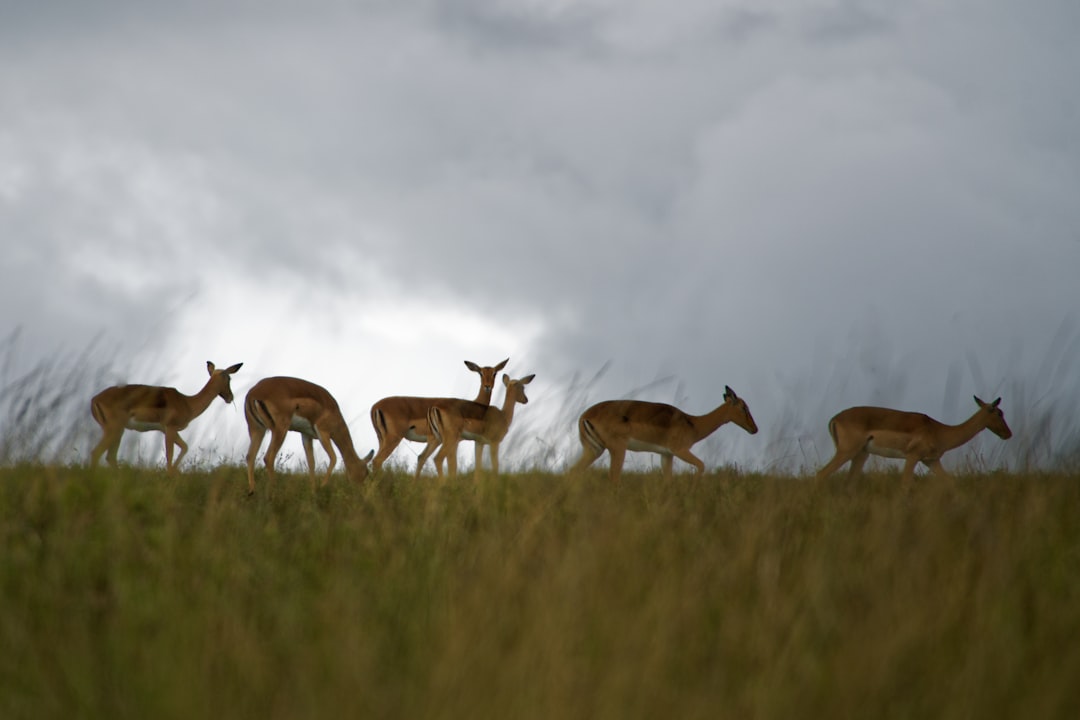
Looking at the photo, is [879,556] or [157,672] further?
[879,556]

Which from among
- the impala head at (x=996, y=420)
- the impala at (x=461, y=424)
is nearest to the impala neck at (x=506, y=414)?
the impala at (x=461, y=424)

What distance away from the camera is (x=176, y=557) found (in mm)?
5855

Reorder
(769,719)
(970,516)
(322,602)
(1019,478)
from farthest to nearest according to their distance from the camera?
(1019,478) → (970,516) → (322,602) → (769,719)

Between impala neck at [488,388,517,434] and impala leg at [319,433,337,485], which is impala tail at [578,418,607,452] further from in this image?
impala leg at [319,433,337,485]

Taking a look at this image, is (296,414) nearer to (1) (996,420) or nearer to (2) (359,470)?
(2) (359,470)

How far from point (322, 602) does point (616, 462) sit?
7485mm

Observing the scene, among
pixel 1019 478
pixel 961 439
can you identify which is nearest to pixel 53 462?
pixel 1019 478

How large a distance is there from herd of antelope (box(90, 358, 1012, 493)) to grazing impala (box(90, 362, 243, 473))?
0.05ft

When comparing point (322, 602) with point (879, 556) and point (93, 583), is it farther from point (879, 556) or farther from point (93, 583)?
point (879, 556)

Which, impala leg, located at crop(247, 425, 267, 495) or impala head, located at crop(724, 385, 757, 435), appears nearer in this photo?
impala leg, located at crop(247, 425, 267, 495)

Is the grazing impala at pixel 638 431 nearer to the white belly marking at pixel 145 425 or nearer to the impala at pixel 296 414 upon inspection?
the impala at pixel 296 414

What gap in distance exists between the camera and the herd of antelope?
11484 mm

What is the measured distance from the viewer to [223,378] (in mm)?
13945

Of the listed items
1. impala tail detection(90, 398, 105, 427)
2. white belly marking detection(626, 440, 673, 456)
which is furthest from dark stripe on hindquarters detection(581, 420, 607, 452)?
impala tail detection(90, 398, 105, 427)
